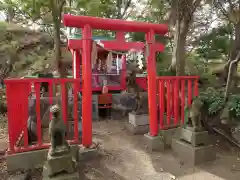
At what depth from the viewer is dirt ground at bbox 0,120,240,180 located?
387 centimetres

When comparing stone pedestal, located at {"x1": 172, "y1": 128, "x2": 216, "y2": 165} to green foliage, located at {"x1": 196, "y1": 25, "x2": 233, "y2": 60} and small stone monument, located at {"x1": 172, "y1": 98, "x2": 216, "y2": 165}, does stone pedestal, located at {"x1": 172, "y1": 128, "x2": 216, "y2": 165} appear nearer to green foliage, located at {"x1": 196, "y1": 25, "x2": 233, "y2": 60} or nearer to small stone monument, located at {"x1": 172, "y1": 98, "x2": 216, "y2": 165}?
small stone monument, located at {"x1": 172, "y1": 98, "x2": 216, "y2": 165}

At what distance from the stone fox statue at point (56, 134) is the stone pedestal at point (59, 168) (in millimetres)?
98

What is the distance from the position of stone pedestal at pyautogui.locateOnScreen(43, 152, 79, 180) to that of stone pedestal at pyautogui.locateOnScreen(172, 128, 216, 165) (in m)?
2.58

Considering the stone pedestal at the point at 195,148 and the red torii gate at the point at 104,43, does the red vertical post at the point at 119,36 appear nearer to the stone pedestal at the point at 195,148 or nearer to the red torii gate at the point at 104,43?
the red torii gate at the point at 104,43

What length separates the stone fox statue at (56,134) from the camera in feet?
10.2

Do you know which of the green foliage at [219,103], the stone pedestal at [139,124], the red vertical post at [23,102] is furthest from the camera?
the stone pedestal at [139,124]

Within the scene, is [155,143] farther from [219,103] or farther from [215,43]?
[215,43]

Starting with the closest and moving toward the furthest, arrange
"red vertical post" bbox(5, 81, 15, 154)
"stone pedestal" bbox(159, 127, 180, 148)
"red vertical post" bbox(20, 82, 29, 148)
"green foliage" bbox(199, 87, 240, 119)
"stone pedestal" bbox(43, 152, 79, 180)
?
"stone pedestal" bbox(43, 152, 79, 180), "red vertical post" bbox(5, 81, 15, 154), "red vertical post" bbox(20, 82, 29, 148), "green foliage" bbox(199, 87, 240, 119), "stone pedestal" bbox(159, 127, 180, 148)

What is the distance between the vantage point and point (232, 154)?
4973 millimetres

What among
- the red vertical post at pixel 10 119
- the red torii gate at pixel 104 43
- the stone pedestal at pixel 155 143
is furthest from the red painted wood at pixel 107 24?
the stone pedestal at pixel 155 143

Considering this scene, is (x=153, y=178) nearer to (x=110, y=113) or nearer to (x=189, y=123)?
(x=189, y=123)

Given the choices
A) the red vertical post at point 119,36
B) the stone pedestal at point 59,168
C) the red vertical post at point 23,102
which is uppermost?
the red vertical post at point 119,36

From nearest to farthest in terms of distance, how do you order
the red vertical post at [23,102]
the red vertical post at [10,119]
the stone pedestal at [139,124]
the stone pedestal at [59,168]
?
the stone pedestal at [59,168] → the red vertical post at [10,119] → the red vertical post at [23,102] → the stone pedestal at [139,124]

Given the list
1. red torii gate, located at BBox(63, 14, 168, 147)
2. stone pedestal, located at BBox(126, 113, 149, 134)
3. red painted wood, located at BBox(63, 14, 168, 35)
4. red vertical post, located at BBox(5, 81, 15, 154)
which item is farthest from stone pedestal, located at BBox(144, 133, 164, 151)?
red vertical post, located at BBox(5, 81, 15, 154)
